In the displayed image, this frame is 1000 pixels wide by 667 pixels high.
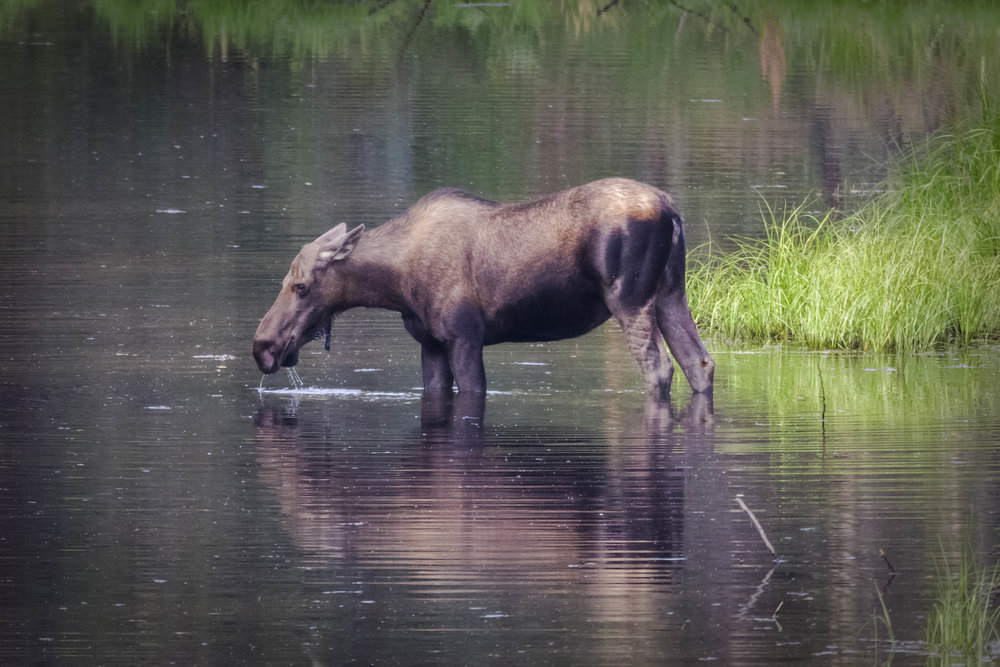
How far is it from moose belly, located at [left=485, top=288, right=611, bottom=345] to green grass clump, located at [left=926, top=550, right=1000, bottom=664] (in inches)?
189

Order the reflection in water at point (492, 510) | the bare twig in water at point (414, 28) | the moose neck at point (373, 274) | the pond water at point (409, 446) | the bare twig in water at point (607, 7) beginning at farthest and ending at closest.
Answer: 1. the bare twig in water at point (607, 7)
2. the bare twig in water at point (414, 28)
3. the moose neck at point (373, 274)
4. the reflection in water at point (492, 510)
5. the pond water at point (409, 446)

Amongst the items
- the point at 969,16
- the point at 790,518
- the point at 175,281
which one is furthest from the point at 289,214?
the point at 969,16

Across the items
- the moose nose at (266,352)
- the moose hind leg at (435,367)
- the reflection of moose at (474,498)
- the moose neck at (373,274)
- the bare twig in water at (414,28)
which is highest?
the moose neck at (373,274)

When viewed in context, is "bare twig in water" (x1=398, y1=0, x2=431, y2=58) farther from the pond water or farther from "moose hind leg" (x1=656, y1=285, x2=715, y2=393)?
"moose hind leg" (x1=656, y1=285, x2=715, y2=393)

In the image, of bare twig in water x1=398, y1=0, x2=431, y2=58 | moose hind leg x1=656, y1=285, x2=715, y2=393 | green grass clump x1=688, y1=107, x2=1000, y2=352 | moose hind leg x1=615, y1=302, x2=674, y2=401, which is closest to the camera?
moose hind leg x1=615, y1=302, x2=674, y2=401

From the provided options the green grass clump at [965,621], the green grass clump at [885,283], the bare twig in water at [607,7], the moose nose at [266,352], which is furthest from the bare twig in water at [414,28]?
the green grass clump at [965,621]

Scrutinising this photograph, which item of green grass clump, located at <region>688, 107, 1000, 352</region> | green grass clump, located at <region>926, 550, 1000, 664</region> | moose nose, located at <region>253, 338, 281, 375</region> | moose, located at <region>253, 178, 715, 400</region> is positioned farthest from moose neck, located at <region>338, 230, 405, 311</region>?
green grass clump, located at <region>926, 550, 1000, 664</region>

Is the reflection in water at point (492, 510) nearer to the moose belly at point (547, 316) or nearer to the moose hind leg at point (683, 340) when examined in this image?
the moose hind leg at point (683, 340)

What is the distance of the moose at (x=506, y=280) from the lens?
13664 millimetres

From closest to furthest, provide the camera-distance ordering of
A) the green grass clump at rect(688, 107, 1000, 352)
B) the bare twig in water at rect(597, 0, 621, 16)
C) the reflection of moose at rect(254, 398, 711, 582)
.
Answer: the reflection of moose at rect(254, 398, 711, 582)
the green grass clump at rect(688, 107, 1000, 352)
the bare twig in water at rect(597, 0, 621, 16)

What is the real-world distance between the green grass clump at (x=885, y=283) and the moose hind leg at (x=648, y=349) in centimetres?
217

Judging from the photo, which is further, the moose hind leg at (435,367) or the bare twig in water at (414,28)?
the bare twig in water at (414,28)

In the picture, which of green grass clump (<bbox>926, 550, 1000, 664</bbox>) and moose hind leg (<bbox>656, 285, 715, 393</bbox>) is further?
moose hind leg (<bbox>656, 285, 715, 393</bbox>)

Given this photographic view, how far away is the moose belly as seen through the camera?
13.7 m
